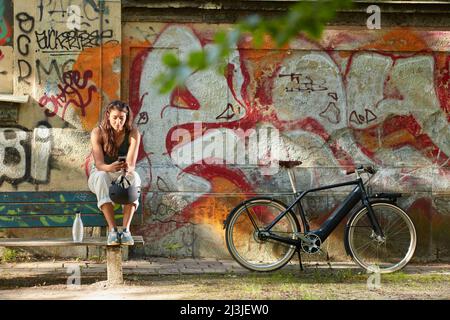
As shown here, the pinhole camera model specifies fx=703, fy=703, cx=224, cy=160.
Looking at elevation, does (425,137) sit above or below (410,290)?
above

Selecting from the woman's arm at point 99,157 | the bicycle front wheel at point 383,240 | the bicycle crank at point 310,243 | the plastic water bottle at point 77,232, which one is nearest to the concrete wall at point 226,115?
the bicycle front wheel at point 383,240

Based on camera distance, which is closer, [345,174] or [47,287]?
[47,287]

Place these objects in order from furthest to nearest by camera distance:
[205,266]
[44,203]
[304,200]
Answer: [304,200], [205,266], [44,203]

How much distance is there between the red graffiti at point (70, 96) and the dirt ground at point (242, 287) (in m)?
1.95

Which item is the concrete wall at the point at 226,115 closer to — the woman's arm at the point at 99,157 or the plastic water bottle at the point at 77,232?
the woman's arm at the point at 99,157

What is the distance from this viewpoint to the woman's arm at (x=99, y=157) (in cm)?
627

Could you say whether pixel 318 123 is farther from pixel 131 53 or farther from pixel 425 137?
pixel 131 53

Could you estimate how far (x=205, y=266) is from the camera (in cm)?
746

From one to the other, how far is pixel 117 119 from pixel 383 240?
2.97 meters

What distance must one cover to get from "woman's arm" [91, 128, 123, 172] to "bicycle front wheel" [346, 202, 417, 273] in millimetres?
2488

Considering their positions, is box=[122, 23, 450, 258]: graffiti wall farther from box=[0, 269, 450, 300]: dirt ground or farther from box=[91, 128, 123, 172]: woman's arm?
box=[91, 128, 123, 172]: woman's arm

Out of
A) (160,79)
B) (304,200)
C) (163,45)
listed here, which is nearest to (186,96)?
(163,45)

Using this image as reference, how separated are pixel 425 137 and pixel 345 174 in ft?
3.54

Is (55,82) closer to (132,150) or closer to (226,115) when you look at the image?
(132,150)
